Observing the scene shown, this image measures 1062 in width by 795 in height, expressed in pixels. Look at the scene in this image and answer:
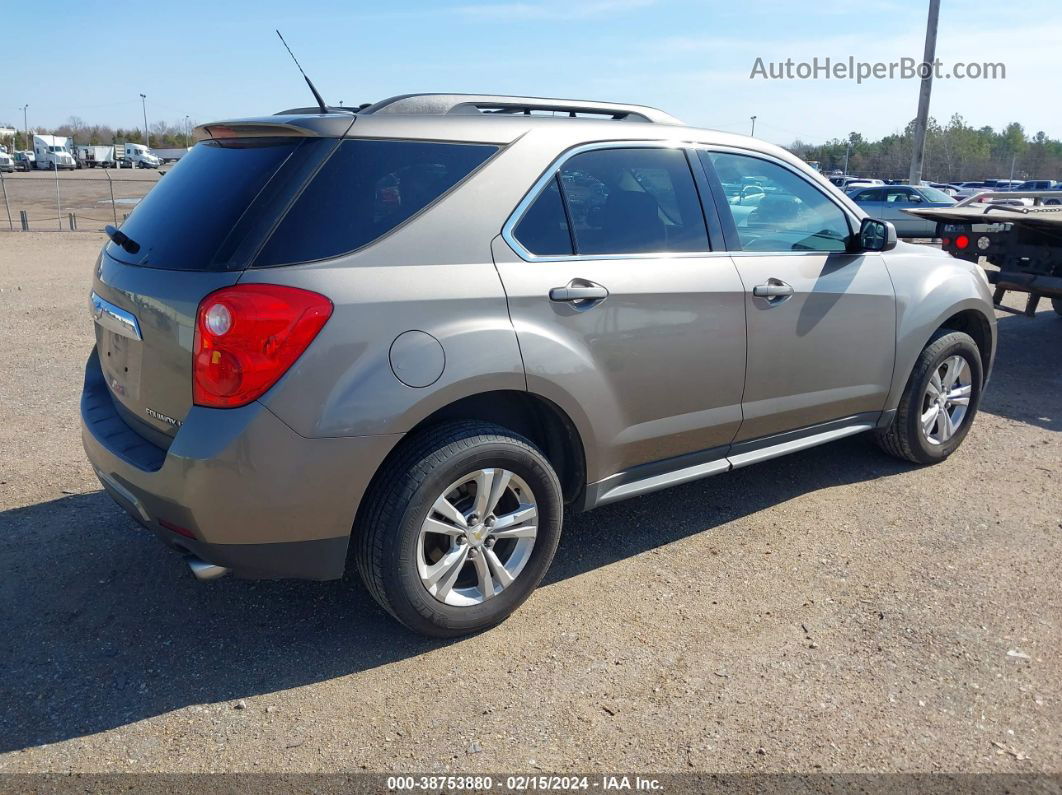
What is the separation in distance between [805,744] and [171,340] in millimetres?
2395

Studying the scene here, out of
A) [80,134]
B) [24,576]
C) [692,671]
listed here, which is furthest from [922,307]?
[80,134]

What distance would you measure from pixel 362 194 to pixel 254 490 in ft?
3.45

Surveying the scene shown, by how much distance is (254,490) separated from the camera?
Answer: 2781 mm

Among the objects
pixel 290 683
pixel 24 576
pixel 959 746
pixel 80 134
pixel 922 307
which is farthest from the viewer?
pixel 80 134

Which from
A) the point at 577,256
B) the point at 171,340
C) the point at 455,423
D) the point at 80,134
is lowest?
the point at 455,423

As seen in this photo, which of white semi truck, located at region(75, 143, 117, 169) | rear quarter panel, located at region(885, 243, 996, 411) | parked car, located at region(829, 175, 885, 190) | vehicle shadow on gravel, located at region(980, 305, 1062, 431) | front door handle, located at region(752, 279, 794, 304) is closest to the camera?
front door handle, located at region(752, 279, 794, 304)

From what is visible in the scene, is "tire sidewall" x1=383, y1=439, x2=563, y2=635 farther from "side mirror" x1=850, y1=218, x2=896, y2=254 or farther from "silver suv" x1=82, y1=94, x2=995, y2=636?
"side mirror" x1=850, y1=218, x2=896, y2=254

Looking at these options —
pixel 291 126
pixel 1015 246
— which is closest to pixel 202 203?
pixel 291 126

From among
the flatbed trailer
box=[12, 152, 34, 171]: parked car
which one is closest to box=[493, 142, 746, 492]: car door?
the flatbed trailer

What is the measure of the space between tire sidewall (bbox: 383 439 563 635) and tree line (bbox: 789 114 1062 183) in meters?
54.2

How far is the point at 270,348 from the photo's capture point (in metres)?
2.74

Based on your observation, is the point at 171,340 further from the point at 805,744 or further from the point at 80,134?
the point at 80,134

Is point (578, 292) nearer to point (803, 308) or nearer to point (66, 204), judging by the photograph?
point (803, 308)

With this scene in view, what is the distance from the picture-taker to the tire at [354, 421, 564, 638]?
9.83 feet
